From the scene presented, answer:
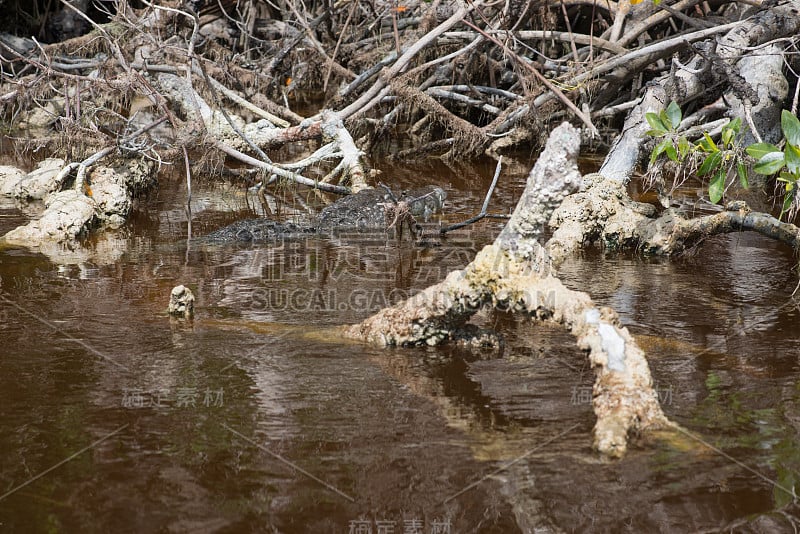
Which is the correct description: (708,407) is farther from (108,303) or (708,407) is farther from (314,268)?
(108,303)

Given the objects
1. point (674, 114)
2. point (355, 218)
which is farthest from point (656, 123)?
point (355, 218)

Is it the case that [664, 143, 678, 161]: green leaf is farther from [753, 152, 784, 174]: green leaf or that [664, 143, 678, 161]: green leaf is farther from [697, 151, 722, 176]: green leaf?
[753, 152, 784, 174]: green leaf

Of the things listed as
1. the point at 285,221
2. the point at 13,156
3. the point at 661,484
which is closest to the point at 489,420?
the point at 661,484

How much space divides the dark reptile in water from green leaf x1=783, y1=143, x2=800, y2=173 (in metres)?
2.35

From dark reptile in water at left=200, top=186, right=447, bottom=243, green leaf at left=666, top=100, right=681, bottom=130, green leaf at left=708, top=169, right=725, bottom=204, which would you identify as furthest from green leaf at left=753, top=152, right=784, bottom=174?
dark reptile in water at left=200, top=186, right=447, bottom=243

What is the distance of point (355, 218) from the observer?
5898 millimetres

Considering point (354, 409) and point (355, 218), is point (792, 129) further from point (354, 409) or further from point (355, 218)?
point (355, 218)

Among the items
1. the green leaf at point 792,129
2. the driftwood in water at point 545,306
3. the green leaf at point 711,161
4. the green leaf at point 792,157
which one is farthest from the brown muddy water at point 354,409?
the green leaf at point 792,129

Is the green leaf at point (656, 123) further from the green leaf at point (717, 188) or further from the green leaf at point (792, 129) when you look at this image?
the green leaf at point (792, 129)

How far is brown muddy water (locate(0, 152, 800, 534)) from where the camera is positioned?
102 inches

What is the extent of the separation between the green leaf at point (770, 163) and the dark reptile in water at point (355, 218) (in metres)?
2.21

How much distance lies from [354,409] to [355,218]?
2864mm

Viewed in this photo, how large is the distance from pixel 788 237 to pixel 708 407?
6.15 feet

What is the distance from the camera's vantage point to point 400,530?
2.51 metres
